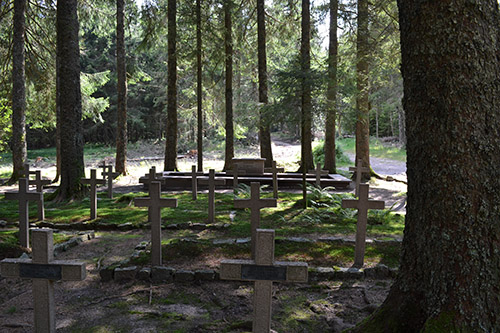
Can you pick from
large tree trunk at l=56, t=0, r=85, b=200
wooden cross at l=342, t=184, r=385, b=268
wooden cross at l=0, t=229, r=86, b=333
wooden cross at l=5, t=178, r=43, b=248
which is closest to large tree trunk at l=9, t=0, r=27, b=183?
large tree trunk at l=56, t=0, r=85, b=200

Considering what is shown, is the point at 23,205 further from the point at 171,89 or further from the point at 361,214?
the point at 171,89

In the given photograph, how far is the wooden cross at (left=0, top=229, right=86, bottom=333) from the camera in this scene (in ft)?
10.0

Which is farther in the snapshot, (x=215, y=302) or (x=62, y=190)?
(x=62, y=190)

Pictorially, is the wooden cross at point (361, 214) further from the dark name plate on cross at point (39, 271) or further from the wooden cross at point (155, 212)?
the dark name plate on cross at point (39, 271)

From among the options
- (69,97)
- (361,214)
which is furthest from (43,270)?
(69,97)

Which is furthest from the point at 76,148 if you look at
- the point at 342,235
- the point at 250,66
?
the point at 250,66

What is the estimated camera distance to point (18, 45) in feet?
46.4

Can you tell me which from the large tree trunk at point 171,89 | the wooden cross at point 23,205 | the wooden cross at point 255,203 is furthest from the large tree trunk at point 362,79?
the wooden cross at point 23,205

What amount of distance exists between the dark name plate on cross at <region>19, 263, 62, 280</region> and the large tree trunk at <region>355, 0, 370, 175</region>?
11200mm

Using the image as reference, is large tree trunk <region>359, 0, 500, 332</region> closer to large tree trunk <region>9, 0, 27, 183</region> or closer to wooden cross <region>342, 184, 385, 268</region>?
wooden cross <region>342, 184, 385, 268</region>

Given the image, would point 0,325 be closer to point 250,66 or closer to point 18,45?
point 18,45

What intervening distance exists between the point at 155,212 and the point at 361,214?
3050 mm

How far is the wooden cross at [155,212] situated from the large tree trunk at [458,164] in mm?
3483

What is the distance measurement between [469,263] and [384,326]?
82 centimetres
